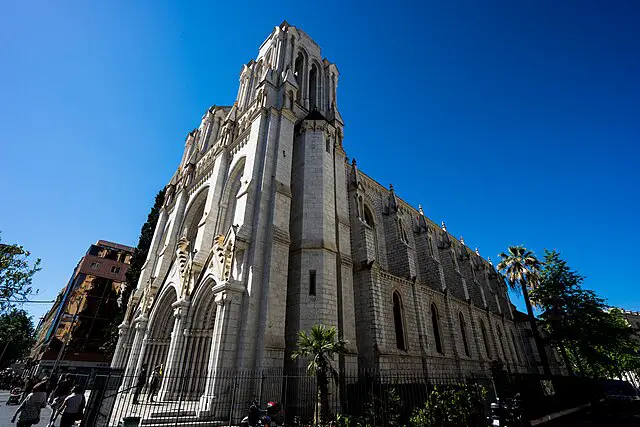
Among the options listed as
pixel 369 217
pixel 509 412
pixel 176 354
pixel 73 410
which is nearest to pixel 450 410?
pixel 509 412

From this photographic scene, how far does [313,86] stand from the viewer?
78.8 feet

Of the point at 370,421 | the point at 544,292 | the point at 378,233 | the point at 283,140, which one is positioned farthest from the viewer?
the point at 544,292

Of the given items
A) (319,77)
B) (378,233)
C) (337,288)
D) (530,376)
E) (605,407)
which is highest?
(319,77)

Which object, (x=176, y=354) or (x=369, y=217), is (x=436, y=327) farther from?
(x=176, y=354)

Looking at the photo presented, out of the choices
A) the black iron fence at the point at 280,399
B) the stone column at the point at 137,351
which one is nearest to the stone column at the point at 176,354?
the black iron fence at the point at 280,399

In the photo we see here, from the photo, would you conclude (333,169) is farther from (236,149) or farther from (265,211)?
(236,149)

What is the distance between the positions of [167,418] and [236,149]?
15.6 metres

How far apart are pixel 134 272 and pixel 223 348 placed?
78.9ft

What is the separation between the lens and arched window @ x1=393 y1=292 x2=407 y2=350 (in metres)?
17.9

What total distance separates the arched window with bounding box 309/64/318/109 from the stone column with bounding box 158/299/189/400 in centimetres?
1675

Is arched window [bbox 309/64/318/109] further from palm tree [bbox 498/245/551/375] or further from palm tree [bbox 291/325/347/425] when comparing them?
palm tree [bbox 498/245/551/375]

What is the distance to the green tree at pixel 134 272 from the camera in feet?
91.0

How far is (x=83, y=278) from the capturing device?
4338cm

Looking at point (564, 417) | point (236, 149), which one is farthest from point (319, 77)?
point (564, 417)
